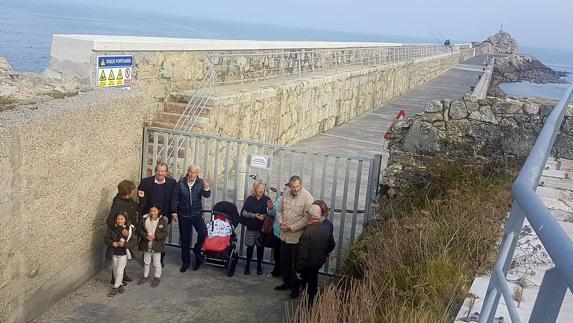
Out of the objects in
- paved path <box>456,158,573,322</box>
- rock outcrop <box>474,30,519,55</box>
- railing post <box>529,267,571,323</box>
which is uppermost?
rock outcrop <box>474,30,519,55</box>

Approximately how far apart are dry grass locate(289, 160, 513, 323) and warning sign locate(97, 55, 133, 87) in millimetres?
4807

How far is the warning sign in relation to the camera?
1014 centimetres

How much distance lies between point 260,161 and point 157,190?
1469mm

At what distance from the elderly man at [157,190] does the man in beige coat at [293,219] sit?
5.01ft

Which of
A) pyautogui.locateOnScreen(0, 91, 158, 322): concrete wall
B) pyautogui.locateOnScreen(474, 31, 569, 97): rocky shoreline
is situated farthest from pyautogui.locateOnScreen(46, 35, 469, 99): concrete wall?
pyautogui.locateOnScreen(474, 31, 569, 97): rocky shoreline

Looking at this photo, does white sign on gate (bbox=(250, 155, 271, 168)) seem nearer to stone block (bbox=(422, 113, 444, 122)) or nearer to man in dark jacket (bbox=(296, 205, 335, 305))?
man in dark jacket (bbox=(296, 205, 335, 305))

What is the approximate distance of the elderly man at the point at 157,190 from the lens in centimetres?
815

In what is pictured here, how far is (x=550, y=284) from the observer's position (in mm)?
1688

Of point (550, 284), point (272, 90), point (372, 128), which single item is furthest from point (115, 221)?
point (372, 128)

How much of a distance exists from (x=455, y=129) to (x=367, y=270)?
11.0ft

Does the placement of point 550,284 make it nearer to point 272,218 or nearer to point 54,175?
point 54,175

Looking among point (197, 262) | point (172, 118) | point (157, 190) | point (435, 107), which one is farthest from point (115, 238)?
point (435, 107)

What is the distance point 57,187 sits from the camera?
6793 mm

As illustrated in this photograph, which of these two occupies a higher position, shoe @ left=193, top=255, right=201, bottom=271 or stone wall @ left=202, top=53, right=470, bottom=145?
stone wall @ left=202, top=53, right=470, bottom=145
